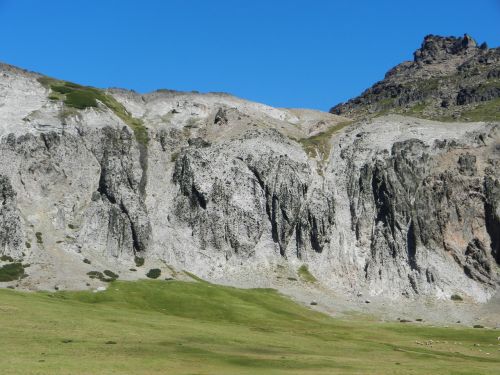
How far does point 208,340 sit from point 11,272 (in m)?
67.1

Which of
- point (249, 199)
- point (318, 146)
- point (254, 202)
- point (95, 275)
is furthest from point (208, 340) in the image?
point (318, 146)

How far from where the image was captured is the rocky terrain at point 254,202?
141875 millimetres

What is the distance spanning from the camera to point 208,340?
64.9 m

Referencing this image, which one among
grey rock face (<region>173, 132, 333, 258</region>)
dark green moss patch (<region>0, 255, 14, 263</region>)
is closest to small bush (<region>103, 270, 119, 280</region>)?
dark green moss patch (<region>0, 255, 14, 263</region>)

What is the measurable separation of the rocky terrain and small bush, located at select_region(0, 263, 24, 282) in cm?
628

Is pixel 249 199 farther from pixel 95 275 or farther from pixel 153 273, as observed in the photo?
pixel 95 275

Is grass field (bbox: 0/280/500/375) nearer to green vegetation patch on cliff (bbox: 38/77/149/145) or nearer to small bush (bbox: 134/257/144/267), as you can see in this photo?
small bush (bbox: 134/257/144/267)

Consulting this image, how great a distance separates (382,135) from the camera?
179m

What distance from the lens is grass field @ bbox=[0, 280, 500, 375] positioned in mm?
46469

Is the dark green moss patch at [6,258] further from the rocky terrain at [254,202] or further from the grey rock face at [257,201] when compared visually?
the grey rock face at [257,201]

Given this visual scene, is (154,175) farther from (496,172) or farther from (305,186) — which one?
(496,172)

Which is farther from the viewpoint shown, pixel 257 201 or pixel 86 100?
pixel 86 100

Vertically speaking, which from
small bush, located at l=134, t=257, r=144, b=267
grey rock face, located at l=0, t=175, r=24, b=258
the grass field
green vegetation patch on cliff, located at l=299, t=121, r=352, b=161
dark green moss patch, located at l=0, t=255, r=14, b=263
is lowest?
the grass field

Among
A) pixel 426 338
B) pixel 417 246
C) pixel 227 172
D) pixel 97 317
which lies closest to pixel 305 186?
pixel 227 172
